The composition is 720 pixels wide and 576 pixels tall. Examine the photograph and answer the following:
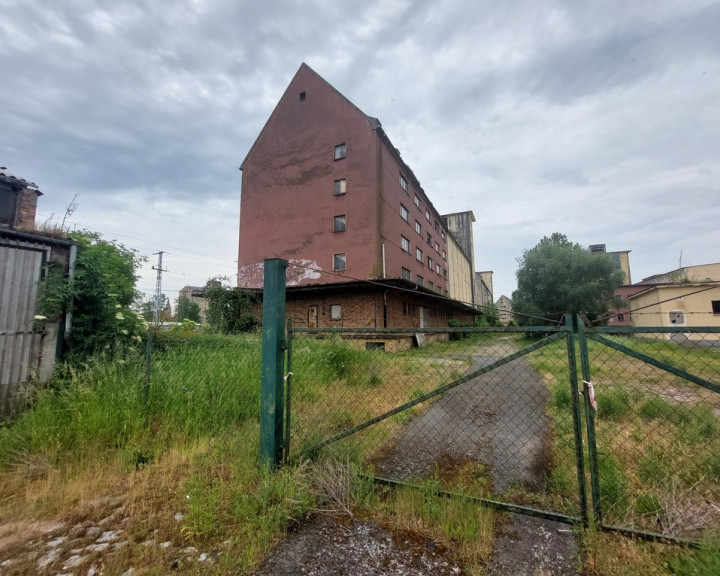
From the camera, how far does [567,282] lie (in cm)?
2986

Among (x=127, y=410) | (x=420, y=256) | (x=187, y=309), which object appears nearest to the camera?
(x=127, y=410)

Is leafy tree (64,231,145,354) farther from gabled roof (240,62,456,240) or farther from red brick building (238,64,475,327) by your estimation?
gabled roof (240,62,456,240)

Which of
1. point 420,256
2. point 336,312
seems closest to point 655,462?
point 336,312

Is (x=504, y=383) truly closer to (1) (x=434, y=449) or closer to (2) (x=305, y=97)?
(1) (x=434, y=449)

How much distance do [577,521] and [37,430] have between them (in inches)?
209

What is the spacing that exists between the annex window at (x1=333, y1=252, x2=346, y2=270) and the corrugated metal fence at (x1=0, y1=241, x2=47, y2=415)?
1390 cm

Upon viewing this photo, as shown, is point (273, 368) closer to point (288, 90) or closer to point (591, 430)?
point (591, 430)

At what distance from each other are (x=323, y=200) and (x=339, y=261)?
12.6ft

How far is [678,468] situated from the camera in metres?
2.96

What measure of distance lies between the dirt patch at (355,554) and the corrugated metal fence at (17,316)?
192 inches

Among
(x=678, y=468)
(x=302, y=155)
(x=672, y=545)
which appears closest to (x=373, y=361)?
(x=678, y=468)

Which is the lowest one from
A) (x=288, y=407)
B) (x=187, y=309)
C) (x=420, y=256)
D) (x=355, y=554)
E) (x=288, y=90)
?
(x=355, y=554)

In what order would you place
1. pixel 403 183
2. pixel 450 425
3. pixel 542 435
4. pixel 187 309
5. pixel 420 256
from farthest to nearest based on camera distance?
1. pixel 187 309
2. pixel 420 256
3. pixel 403 183
4. pixel 450 425
5. pixel 542 435

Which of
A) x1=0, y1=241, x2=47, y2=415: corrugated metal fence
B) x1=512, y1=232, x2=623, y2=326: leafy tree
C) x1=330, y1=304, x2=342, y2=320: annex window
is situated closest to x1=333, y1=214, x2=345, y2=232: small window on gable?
x1=330, y1=304, x2=342, y2=320: annex window
